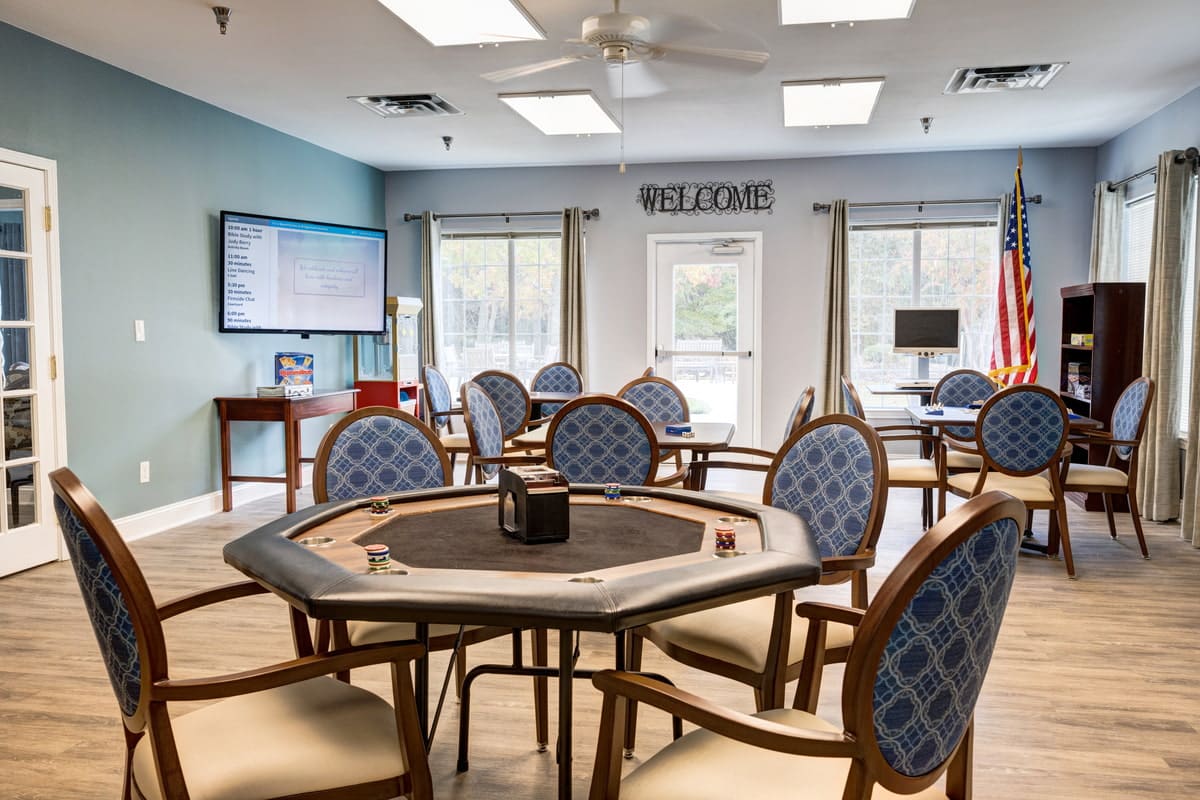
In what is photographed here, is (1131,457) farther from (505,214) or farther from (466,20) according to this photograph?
(505,214)

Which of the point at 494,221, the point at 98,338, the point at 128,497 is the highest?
the point at 494,221

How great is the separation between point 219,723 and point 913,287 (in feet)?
23.1

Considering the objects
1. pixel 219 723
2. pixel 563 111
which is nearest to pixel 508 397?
pixel 563 111

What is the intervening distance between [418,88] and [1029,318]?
187 inches

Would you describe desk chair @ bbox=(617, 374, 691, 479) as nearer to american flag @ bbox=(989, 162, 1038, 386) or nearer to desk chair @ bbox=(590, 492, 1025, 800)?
american flag @ bbox=(989, 162, 1038, 386)

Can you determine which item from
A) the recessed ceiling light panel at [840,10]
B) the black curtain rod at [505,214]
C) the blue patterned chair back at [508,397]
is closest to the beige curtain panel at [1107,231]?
the recessed ceiling light panel at [840,10]

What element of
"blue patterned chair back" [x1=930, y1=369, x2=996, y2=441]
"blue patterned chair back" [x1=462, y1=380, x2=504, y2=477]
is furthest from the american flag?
"blue patterned chair back" [x1=462, y1=380, x2=504, y2=477]

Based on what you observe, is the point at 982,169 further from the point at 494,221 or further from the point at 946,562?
the point at 946,562

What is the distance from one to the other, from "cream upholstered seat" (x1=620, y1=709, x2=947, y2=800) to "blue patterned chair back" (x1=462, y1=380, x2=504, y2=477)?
102 inches

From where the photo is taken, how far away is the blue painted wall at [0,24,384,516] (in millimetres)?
4629

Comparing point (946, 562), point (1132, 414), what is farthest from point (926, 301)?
point (946, 562)

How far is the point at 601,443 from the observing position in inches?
139

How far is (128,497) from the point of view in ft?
16.8

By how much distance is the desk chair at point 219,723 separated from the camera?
1454 mm
